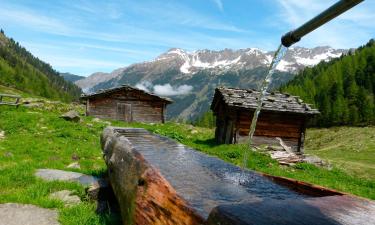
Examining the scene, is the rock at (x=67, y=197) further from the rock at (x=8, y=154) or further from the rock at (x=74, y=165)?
the rock at (x=8, y=154)

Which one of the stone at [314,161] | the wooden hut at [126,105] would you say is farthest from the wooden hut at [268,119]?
the wooden hut at [126,105]

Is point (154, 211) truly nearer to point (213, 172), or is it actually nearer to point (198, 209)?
point (198, 209)

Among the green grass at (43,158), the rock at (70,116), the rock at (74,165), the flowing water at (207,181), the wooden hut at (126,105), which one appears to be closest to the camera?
the flowing water at (207,181)

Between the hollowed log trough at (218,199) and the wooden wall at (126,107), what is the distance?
33134mm

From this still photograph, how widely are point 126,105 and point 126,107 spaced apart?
0.22m

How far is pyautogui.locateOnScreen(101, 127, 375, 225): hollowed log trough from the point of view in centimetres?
260

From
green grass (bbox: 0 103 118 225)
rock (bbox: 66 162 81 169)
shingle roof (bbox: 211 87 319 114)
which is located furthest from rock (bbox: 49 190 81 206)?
shingle roof (bbox: 211 87 319 114)

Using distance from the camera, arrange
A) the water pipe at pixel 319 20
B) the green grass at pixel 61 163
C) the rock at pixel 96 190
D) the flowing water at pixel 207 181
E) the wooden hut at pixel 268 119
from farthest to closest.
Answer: the wooden hut at pixel 268 119 → the rock at pixel 96 190 → the green grass at pixel 61 163 → the flowing water at pixel 207 181 → the water pipe at pixel 319 20

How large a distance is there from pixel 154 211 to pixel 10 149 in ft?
36.4

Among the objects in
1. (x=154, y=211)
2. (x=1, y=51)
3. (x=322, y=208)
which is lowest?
(x=154, y=211)

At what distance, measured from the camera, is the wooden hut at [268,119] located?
24.6m

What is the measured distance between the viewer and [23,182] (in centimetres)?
825

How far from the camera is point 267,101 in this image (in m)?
25.4

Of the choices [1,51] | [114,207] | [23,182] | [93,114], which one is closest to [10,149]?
[23,182]
